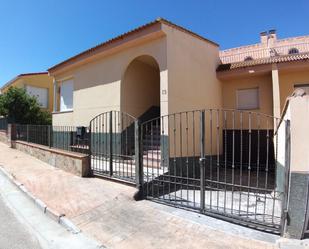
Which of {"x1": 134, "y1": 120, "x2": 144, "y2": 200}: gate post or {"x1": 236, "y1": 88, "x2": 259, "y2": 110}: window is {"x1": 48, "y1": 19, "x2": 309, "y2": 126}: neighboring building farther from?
{"x1": 134, "y1": 120, "x2": 144, "y2": 200}: gate post

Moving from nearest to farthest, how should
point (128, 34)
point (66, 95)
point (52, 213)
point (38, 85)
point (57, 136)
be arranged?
point (52, 213) → point (128, 34) → point (57, 136) → point (66, 95) → point (38, 85)

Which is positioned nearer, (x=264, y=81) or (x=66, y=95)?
(x=264, y=81)

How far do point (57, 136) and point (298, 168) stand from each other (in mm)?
11019

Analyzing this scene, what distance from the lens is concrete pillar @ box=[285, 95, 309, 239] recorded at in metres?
3.93

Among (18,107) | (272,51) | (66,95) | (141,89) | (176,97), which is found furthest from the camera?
(272,51)

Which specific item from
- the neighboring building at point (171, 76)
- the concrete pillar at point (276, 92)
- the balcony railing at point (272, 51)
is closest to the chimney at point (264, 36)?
the balcony railing at point (272, 51)

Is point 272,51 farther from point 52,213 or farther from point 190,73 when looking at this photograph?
point 52,213

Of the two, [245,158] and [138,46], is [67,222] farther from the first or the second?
[245,158]

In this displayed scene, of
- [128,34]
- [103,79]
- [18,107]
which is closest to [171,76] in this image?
[128,34]

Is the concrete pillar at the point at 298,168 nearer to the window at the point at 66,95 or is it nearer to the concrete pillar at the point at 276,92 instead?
the concrete pillar at the point at 276,92

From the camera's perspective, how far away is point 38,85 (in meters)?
23.8

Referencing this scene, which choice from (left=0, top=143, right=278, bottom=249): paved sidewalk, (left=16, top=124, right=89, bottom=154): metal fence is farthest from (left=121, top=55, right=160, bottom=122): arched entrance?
(left=0, top=143, right=278, bottom=249): paved sidewalk

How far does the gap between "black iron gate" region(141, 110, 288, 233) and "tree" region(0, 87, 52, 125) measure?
1135 centimetres

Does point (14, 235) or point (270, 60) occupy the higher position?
point (270, 60)
